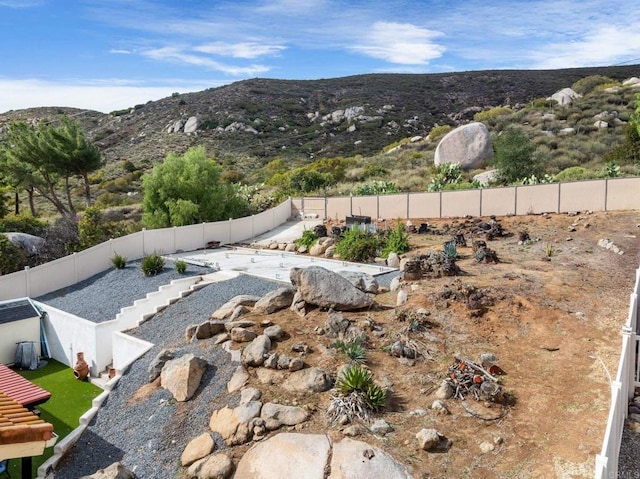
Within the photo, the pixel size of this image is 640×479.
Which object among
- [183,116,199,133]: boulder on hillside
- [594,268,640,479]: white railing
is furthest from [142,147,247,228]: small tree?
[183,116,199,133]: boulder on hillside

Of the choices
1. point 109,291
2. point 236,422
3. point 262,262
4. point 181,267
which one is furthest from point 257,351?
point 109,291

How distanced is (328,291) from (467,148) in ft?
107

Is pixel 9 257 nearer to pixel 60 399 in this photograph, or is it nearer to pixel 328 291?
pixel 60 399

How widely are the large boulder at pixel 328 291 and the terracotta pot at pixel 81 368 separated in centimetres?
750

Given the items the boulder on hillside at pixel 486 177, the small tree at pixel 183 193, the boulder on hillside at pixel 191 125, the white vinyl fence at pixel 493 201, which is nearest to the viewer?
the white vinyl fence at pixel 493 201

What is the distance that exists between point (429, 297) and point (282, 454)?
695 centimetres

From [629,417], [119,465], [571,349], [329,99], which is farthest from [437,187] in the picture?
[329,99]

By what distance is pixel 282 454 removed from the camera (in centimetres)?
813

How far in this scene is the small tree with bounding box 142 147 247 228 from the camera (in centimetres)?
2789

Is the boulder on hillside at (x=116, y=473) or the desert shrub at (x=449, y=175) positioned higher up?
the desert shrub at (x=449, y=175)

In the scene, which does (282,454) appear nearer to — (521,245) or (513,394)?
(513,394)

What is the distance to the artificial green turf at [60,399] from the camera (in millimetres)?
11462

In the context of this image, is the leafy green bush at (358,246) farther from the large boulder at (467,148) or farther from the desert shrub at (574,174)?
the large boulder at (467,148)

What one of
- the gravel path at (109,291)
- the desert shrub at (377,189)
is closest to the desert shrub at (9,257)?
the gravel path at (109,291)
